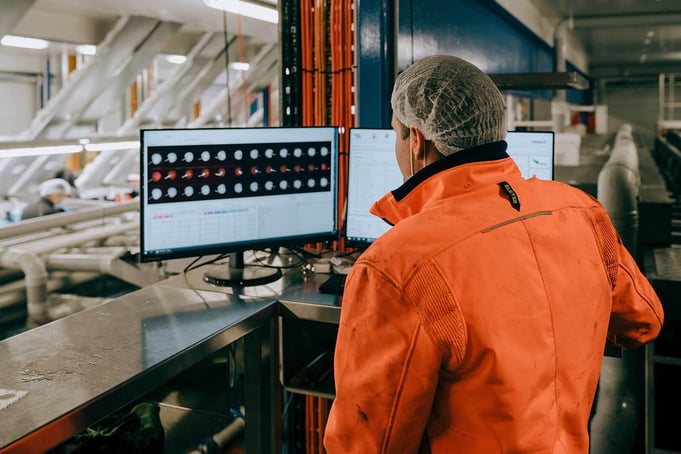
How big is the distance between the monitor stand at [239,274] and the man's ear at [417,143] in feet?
3.41

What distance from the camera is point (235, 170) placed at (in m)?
1.96

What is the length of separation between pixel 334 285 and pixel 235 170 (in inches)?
18.1

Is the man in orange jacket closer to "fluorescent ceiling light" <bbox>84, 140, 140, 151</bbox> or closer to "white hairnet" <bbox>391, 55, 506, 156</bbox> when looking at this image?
"white hairnet" <bbox>391, 55, 506, 156</bbox>

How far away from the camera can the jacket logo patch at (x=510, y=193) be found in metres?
0.98

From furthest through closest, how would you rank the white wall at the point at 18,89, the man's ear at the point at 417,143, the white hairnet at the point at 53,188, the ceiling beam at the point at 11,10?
the white wall at the point at 18,89, the ceiling beam at the point at 11,10, the white hairnet at the point at 53,188, the man's ear at the point at 417,143

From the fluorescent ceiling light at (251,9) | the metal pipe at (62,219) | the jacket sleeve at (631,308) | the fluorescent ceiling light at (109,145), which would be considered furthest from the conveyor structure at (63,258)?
the jacket sleeve at (631,308)

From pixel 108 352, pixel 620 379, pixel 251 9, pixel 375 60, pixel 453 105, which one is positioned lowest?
pixel 620 379

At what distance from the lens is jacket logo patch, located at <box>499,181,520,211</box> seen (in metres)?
0.98

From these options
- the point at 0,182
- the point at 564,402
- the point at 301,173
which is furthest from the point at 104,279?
the point at 564,402

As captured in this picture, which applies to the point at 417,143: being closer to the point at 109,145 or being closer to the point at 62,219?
the point at 109,145

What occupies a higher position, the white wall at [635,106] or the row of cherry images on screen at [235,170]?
the white wall at [635,106]

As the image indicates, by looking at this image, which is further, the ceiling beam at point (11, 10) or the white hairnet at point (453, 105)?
the ceiling beam at point (11, 10)

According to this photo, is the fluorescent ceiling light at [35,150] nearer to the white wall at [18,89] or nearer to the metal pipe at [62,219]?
the metal pipe at [62,219]

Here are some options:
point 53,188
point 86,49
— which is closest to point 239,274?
point 53,188
